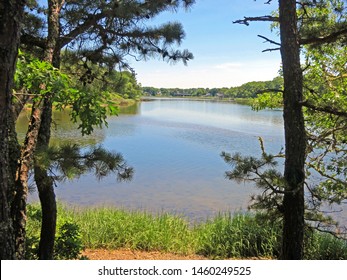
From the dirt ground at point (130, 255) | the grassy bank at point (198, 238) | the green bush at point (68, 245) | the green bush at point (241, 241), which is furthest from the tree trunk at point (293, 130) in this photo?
the green bush at point (68, 245)

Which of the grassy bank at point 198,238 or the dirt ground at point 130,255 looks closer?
the dirt ground at point 130,255

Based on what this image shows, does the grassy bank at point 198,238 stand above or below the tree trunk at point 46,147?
below

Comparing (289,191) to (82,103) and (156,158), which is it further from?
(156,158)

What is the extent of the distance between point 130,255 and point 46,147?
2.78 meters

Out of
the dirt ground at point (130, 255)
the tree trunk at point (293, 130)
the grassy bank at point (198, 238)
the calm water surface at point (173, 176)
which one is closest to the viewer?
the tree trunk at point (293, 130)

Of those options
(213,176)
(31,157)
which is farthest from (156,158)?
(31,157)

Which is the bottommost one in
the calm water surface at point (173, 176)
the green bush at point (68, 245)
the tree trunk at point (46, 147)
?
the calm water surface at point (173, 176)

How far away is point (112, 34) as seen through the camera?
12.8 feet

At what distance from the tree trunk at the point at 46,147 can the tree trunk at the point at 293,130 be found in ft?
6.83

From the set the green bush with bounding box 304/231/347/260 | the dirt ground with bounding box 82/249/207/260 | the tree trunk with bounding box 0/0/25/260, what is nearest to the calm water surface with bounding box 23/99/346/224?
the dirt ground with bounding box 82/249/207/260

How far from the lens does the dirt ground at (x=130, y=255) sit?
4876 millimetres

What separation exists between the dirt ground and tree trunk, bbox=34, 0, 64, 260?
1353mm

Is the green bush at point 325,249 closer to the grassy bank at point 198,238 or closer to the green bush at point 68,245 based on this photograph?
the grassy bank at point 198,238

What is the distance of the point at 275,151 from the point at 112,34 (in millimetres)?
11926
